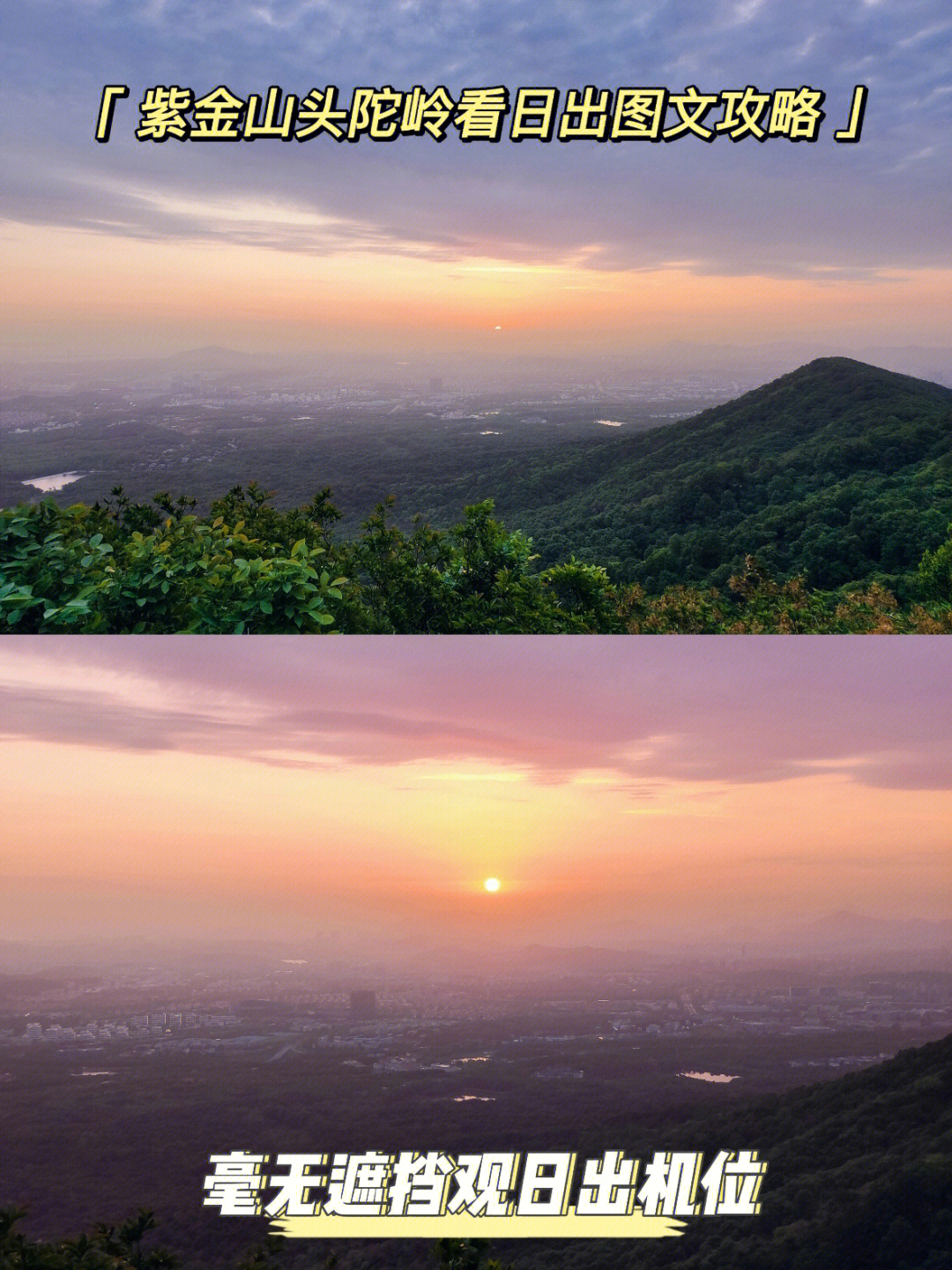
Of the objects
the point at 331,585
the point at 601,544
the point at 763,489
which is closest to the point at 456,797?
the point at 331,585

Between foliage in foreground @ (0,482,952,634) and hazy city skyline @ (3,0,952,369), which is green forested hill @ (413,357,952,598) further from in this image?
hazy city skyline @ (3,0,952,369)

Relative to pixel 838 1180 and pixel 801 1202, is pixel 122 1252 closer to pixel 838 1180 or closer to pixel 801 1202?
pixel 801 1202

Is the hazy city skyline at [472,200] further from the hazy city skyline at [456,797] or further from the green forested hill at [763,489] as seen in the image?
the hazy city skyline at [456,797]

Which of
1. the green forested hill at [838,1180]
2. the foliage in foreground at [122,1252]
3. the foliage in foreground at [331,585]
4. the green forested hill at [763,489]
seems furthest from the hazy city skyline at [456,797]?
the green forested hill at [763,489]

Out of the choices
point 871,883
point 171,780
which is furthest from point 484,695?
point 871,883

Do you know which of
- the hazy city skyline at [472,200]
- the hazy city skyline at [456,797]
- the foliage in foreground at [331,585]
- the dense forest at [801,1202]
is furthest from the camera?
the hazy city skyline at [472,200]

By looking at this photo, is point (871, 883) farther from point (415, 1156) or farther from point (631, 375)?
point (631, 375)
